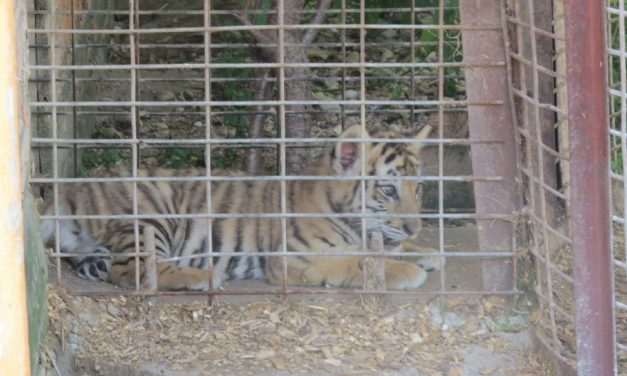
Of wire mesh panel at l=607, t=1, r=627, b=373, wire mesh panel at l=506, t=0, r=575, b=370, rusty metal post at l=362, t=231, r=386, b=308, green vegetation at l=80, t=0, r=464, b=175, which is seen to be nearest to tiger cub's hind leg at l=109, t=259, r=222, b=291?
rusty metal post at l=362, t=231, r=386, b=308

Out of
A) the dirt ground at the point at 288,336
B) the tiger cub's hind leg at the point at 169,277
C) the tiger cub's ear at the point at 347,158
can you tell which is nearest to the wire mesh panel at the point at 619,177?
the dirt ground at the point at 288,336

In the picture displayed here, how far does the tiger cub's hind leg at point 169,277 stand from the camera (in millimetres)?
5297

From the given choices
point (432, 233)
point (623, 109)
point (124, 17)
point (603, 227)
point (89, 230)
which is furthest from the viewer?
point (124, 17)

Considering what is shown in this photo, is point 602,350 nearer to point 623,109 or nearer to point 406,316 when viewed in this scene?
point 623,109

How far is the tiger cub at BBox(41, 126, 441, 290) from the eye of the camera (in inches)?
223

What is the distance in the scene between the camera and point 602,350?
12.9ft

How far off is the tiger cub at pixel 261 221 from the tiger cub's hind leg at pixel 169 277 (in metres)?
0.03

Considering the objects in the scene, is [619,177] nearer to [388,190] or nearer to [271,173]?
[388,190]

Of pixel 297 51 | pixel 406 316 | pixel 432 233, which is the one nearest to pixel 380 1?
pixel 297 51

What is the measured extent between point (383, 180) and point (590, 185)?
1.96 m

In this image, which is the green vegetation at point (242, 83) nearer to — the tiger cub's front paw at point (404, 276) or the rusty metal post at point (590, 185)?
the tiger cub's front paw at point (404, 276)

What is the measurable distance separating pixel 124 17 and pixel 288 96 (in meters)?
2.75

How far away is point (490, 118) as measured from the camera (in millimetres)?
4852

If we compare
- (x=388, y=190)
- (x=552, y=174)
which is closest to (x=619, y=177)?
(x=552, y=174)
